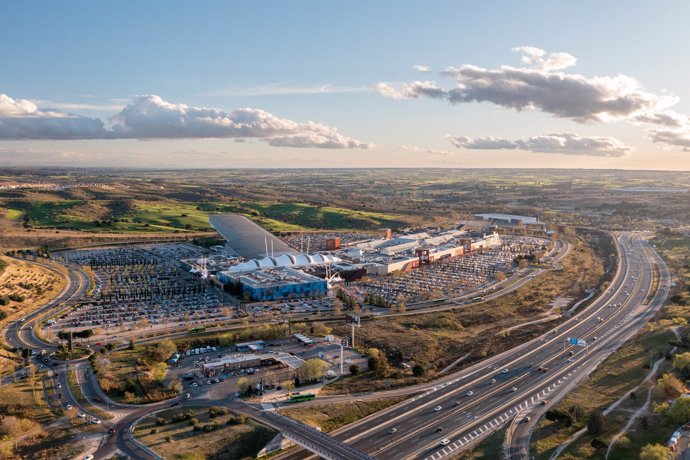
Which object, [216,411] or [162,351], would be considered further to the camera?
[162,351]

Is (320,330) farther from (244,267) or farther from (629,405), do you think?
(244,267)

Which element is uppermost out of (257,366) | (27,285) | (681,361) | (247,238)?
(247,238)

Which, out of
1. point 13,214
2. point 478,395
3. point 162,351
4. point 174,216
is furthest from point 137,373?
point 13,214

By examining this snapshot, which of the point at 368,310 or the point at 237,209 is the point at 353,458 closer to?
the point at 368,310

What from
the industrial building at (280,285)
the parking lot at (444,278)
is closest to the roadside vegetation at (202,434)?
the industrial building at (280,285)

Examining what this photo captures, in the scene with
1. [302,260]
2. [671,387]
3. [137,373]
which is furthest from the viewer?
[302,260]

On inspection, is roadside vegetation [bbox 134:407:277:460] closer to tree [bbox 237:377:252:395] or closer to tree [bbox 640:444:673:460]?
tree [bbox 237:377:252:395]

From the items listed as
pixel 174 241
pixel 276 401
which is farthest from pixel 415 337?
pixel 174 241
